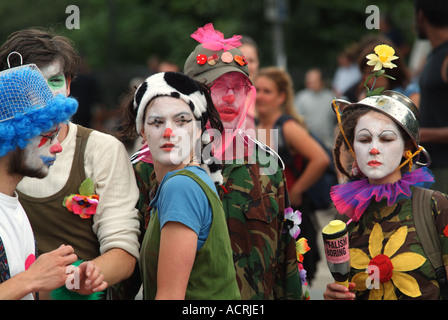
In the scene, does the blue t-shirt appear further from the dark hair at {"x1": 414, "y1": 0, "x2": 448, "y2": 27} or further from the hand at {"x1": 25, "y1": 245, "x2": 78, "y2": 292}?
the dark hair at {"x1": 414, "y1": 0, "x2": 448, "y2": 27}

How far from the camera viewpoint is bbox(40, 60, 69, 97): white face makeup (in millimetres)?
3459

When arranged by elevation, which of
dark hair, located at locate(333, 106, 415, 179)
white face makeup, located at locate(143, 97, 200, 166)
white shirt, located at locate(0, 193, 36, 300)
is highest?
dark hair, located at locate(333, 106, 415, 179)

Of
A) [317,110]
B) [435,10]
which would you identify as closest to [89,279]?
[435,10]

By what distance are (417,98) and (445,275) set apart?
7.88ft

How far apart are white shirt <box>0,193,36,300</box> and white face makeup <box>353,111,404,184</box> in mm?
1713

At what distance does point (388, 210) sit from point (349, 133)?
471mm

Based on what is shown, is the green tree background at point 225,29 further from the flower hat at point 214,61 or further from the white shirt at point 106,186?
the white shirt at point 106,186

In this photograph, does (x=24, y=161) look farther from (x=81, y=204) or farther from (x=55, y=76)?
(x=55, y=76)

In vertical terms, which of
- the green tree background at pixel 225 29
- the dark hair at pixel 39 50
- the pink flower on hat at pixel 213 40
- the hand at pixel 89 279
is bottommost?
the hand at pixel 89 279

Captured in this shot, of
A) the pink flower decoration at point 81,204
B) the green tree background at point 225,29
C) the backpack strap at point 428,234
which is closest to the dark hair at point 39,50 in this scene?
the pink flower decoration at point 81,204

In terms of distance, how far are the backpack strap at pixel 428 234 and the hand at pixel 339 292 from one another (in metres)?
0.42

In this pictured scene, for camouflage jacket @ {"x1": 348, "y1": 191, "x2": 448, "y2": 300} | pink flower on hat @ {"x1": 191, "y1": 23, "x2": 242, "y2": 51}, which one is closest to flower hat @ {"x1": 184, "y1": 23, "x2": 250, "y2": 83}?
pink flower on hat @ {"x1": 191, "y1": 23, "x2": 242, "y2": 51}

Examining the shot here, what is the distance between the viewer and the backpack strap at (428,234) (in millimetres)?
3689

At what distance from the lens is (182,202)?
2.83 meters
